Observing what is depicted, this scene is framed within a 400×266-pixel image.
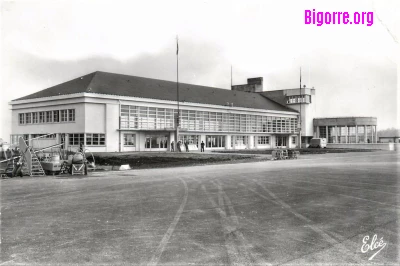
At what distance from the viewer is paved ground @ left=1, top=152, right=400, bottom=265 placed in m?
5.69

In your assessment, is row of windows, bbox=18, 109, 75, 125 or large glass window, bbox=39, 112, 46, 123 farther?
large glass window, bbox=39, 112, 46, 123

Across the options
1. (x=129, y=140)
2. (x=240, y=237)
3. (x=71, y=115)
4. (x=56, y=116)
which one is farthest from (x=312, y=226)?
(x=56, y=116)

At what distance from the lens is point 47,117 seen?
4550cm

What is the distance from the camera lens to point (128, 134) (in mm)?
44750

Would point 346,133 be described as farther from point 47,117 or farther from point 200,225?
point 200,225

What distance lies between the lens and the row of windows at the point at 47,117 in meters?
42.9

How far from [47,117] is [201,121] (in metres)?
19.4

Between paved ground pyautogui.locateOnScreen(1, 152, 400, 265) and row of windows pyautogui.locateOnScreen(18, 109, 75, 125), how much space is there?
31112 millimetres

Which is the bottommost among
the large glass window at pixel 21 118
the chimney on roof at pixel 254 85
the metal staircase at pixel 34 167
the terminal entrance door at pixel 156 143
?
the metal staircase at pixel 34 167

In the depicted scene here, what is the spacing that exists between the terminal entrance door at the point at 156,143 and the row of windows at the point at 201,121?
1.21m

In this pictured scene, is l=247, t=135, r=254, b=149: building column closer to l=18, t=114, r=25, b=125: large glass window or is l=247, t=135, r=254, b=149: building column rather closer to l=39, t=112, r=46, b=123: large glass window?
l=39, t=112, r=46, b=123: large glass window

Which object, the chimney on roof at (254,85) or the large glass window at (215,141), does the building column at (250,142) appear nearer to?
the large glass window at (215,141)

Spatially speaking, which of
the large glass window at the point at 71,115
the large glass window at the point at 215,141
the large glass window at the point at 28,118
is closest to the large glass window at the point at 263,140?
the large glass window at the point at 215,141

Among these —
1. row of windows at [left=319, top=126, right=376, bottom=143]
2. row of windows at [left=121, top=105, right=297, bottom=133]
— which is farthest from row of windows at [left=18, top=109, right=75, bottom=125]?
row of windows at [left=319, top=126, right=376, bottom=143]
